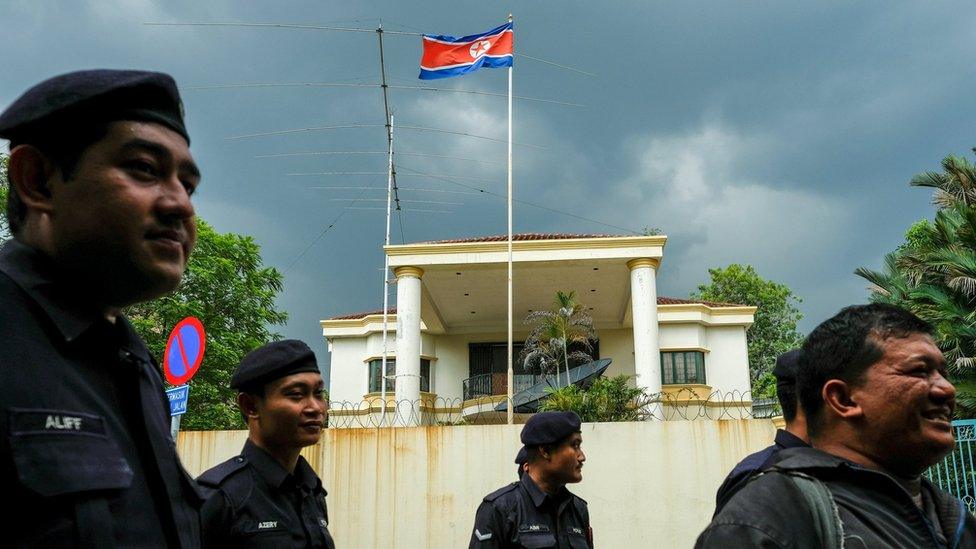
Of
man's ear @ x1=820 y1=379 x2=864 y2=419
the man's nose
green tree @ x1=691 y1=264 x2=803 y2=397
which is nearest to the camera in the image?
the man's nose

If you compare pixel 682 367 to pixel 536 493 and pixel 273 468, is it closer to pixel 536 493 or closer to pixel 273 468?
pixel 536 493

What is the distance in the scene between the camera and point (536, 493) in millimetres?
4699

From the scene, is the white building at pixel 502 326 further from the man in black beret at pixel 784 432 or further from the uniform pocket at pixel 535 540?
the man in black beret at pixel 784 432

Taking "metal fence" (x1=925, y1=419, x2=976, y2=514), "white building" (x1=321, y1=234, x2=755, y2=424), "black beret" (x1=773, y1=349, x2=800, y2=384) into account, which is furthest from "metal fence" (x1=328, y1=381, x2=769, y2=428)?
"black beret" (x1=773, y1=349, x2=800, y2=384)

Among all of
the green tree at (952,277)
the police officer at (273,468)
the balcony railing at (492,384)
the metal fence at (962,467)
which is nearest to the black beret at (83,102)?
the police officer at (273,468)

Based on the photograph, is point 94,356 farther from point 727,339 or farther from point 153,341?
point 727,339

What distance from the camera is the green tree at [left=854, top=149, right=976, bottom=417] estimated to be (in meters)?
14.1

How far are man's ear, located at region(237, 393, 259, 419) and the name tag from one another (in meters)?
2.31

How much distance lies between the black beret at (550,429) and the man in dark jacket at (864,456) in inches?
106

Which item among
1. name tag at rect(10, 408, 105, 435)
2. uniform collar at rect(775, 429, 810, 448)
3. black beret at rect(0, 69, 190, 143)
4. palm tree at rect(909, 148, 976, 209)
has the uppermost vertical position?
palm tree at rect(909, 148, 976, 209)

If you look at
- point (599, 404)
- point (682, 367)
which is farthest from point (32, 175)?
point (682, 367)

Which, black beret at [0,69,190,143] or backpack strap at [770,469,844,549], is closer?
black beret at [0,69,190,143]

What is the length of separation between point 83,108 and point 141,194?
0.18 m

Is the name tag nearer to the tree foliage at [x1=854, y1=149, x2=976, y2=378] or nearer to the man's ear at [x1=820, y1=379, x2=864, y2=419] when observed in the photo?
the man's ear at [x1=820, y1=379, x2=864, y2=419]
